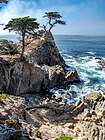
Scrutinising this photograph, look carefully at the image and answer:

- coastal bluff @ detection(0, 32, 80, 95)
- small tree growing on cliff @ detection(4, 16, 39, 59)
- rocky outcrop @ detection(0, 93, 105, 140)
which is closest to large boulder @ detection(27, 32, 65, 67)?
coastal bluff @ detection(0, 32, 80, 95)

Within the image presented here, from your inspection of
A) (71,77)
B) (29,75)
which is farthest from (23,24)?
(71,77)

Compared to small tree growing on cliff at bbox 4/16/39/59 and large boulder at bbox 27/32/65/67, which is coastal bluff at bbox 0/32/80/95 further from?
small tree growing on cliff at bbox 4/16/39/59

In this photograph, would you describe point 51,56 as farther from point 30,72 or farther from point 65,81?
point 30,72

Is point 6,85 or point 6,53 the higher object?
point 6,53

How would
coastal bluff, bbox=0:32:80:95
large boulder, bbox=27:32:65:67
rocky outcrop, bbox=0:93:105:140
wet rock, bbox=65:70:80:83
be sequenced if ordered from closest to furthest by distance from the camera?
1. rocky outcrop, bbox=0:93:105:140
2. coastal bluff, bbox=0:32:80:95
3. wet rock, bbox=65:70:80:83
4. large boulder, bbox=27:32:65:67

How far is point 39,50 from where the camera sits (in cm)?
6300

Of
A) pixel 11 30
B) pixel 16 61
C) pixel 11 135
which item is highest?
pixel 11 30

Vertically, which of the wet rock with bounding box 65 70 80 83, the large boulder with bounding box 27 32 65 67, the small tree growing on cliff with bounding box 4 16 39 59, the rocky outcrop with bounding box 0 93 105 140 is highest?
the small tree growing on cliff with bounding box 4 16 39 59

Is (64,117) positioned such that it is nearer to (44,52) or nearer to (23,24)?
(23,24)

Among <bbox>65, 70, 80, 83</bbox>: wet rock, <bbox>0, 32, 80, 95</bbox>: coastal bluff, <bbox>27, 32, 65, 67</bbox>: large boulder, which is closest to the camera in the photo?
<bbox>0, 32, 80, 95</bbox>: coastal bluff

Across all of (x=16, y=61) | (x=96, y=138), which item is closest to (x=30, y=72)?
(x=16, y=61)

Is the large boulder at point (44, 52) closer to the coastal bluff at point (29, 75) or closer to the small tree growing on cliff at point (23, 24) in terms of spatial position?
the coastal bluff at point (29, 75)

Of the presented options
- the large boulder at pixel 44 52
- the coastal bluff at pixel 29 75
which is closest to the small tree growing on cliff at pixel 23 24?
the coastal bluff at pixel 29 75

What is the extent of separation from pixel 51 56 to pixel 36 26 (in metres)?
17.7
